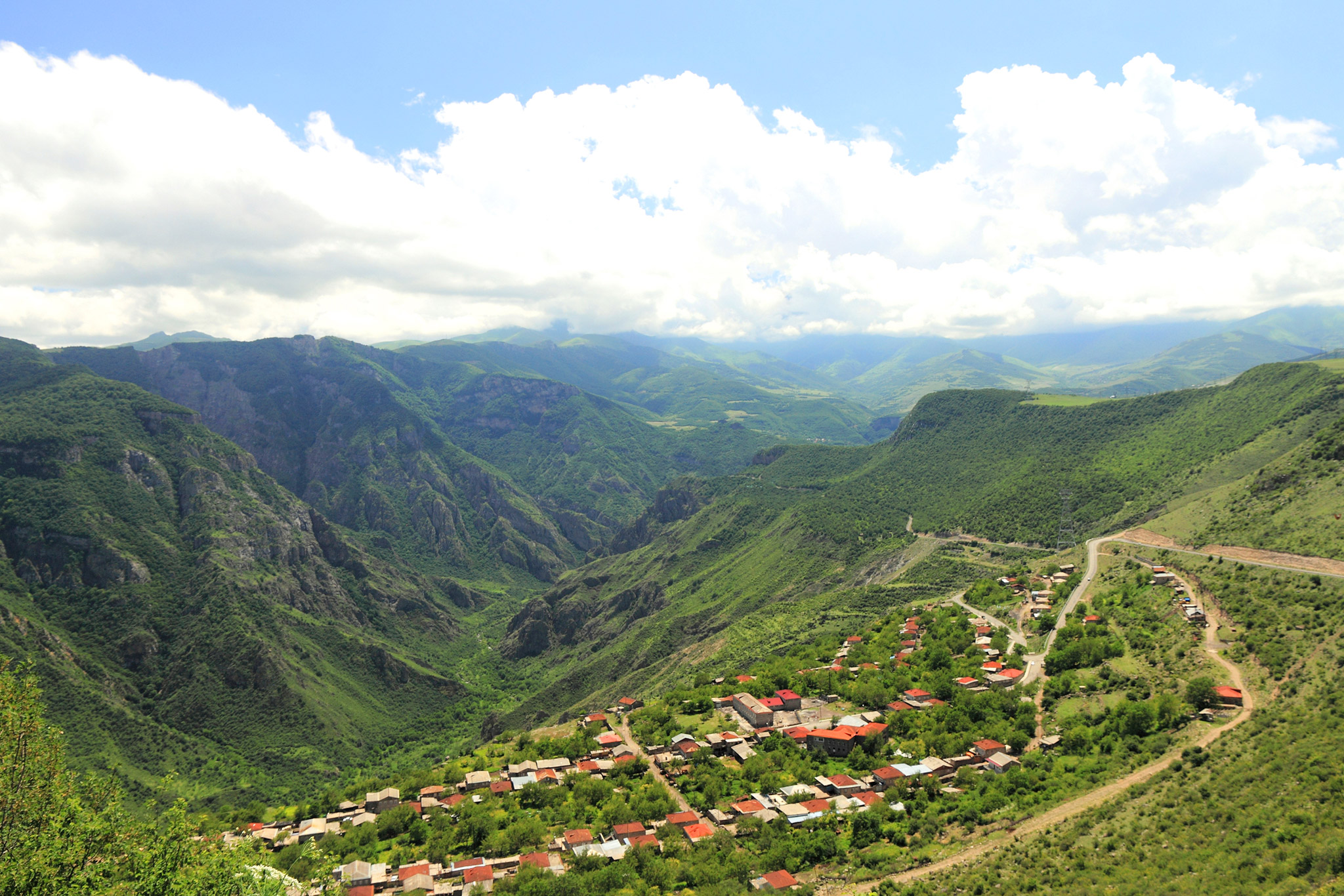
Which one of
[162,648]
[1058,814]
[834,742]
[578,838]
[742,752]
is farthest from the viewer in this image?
[162,648]

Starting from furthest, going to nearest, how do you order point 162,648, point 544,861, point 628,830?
point 162,648, point 628,830, point 544,861

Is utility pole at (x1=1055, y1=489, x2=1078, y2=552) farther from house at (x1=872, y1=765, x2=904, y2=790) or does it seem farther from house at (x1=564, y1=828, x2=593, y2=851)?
house at (x1=564, y1=828, x2=593, y2=851)

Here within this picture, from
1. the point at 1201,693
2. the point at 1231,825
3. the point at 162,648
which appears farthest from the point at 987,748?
the point at 162,648

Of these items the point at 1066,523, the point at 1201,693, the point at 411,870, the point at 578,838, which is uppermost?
the point at 1201,693

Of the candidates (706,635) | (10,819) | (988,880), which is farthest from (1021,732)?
(706,635)

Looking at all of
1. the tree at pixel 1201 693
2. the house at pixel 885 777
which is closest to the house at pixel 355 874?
the house at pixel 885 777

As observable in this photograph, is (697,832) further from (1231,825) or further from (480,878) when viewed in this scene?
(1231,825)

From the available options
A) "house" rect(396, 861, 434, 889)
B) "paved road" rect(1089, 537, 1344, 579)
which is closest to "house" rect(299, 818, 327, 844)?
"house" rect(396, 861, 434, 889)
